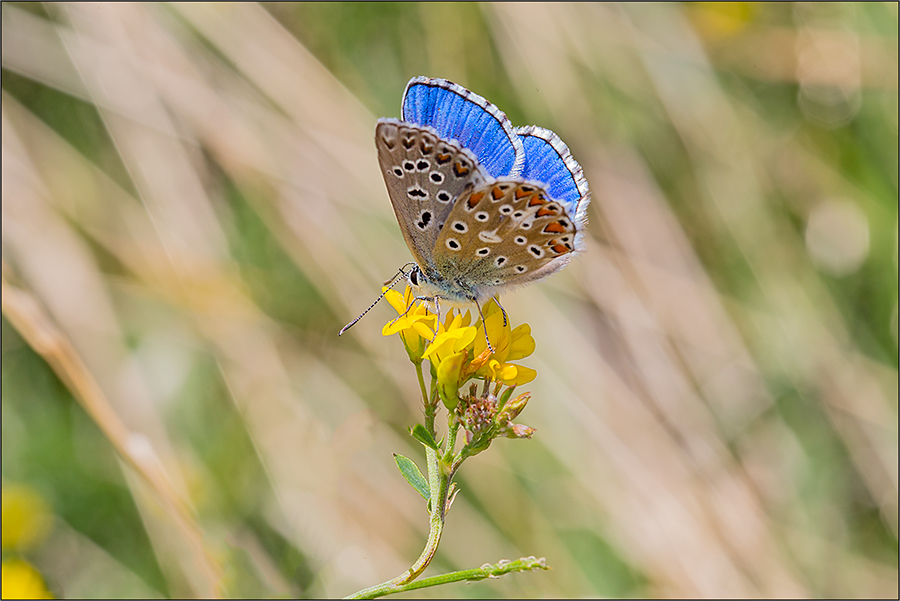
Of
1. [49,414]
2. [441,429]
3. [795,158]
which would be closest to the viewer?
[441,429]

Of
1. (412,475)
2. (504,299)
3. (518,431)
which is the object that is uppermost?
(504,299)


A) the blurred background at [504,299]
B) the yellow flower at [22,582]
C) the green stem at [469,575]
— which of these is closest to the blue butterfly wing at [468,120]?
the green stem at [469,575]

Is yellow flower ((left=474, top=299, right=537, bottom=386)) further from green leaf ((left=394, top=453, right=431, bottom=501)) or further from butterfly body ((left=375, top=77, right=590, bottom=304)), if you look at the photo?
green leaf ((left=394, top=453, right=431, bottom=501))

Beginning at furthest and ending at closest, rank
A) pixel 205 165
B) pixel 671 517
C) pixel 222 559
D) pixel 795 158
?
1. pixel 795 158
2. pixel 205 165
3. pixel 671 517
4. pixel 222 559

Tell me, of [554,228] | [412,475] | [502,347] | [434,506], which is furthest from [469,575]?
[554,228]

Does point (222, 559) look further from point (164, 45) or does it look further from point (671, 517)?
point (164, 45)

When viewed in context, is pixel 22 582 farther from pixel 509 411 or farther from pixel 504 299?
pixel 504 299

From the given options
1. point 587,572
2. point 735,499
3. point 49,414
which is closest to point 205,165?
point 49,414
